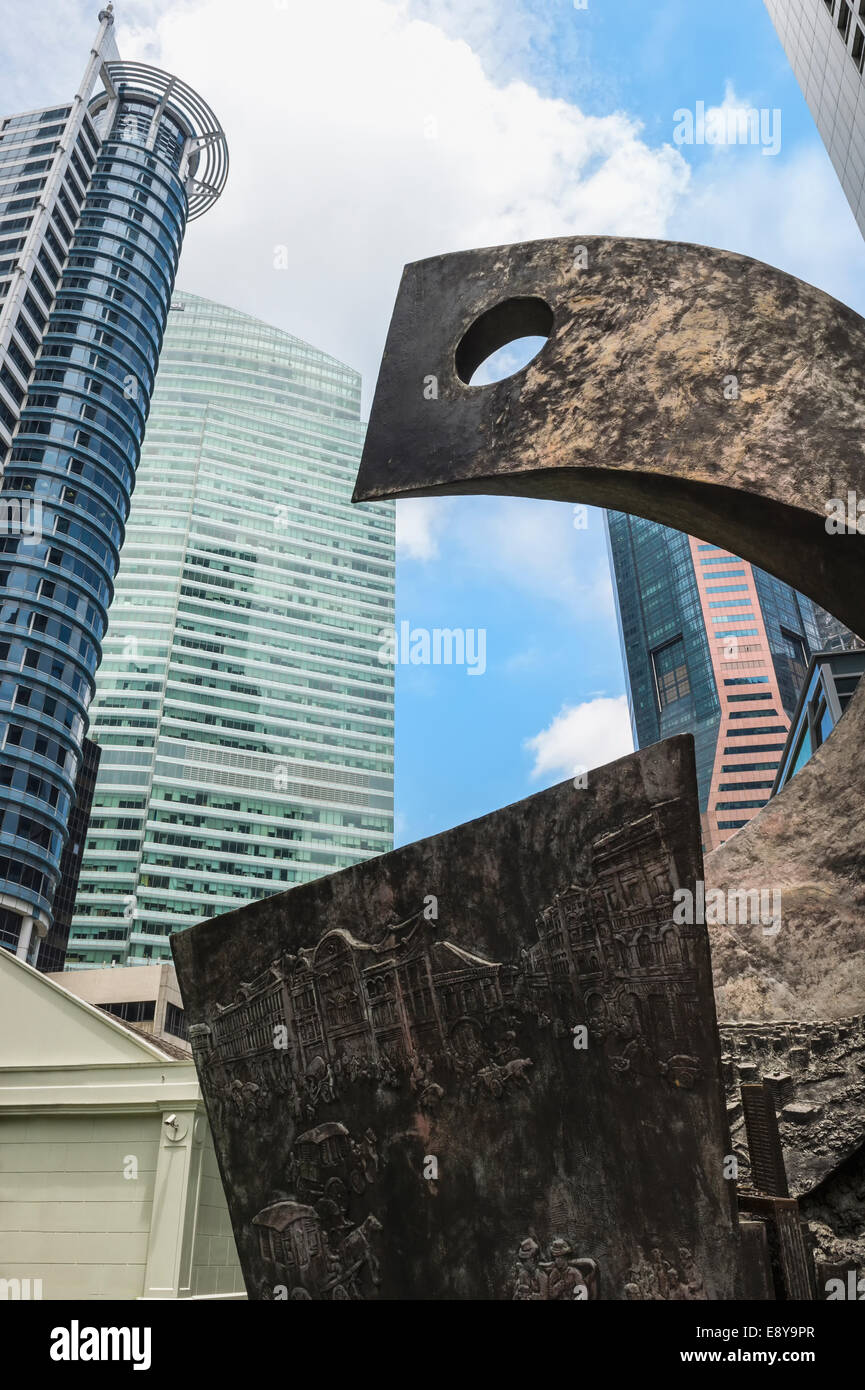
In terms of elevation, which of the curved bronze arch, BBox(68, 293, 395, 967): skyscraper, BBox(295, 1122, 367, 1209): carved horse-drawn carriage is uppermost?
BBox(68, 293, 395, 967): skyscraper

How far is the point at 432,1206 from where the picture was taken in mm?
4492

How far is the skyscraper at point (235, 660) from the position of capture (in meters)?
79.8

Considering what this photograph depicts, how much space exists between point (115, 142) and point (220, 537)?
3842 centimetres

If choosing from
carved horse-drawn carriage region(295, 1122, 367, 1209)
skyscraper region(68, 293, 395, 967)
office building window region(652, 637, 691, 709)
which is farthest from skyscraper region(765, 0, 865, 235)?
office building window region(652, 637, 691, 709)

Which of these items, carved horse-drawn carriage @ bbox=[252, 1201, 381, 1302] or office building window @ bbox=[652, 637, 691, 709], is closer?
carved horse-drawn carriage @ bbox=[252, 1201, 381, 1302]

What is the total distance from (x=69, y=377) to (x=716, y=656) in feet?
254

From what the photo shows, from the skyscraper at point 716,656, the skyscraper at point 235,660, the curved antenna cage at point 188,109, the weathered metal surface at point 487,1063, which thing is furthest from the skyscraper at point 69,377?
the skyscraper at point 716,656

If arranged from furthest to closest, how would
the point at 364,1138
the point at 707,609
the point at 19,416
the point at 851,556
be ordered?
the point at 707,609 < the point at 19,416 < the point at 851,556 < the point at 364,1138

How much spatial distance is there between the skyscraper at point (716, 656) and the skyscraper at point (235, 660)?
34941mm

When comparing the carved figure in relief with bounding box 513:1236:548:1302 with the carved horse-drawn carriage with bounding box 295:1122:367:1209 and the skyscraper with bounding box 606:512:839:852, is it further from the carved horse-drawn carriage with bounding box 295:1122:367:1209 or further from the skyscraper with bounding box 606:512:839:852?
the skyscraper with bounding box 606:512:839:852

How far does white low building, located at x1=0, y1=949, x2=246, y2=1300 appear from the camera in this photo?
1062cm

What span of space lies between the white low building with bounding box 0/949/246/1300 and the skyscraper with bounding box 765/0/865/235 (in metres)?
29.5
